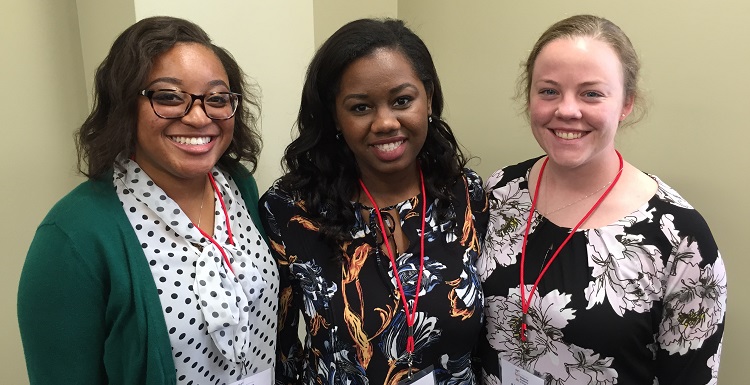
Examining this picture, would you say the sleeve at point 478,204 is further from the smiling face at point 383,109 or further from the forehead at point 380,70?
the forehead at point 380,70

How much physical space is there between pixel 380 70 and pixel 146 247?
751 mm

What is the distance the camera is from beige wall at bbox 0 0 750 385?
5.10 ft

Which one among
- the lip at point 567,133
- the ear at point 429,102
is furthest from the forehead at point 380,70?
the lip at point 567,133

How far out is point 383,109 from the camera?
1431mm

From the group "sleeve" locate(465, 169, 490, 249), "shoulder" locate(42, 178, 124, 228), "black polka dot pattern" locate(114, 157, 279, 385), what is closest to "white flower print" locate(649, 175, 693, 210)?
"sleeve" locate(465, 169, 490, 249)

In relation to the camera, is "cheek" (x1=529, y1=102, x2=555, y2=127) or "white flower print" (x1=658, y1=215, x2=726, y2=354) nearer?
"white flower print" (x1=658, y1=215, x2=726, y2=354)

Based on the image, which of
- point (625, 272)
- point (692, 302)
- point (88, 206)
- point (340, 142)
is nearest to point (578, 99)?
point (625, 272)

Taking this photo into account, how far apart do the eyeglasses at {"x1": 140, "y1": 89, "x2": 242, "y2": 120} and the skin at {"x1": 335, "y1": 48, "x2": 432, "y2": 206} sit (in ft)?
1.12

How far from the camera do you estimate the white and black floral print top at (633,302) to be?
1260 mm

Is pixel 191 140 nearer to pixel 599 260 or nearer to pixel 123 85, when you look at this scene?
pixel 123 85

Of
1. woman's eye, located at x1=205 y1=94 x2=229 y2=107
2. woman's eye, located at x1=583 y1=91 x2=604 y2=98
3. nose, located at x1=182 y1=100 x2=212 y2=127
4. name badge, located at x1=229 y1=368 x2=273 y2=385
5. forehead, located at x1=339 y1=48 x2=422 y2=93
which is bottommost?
name badge, located at x1=229 y1=368 x2=273 y2=385

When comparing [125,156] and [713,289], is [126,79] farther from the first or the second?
[713,289]

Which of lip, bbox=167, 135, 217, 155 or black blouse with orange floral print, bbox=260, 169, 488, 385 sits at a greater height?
lip, bbox=167, 135, 217, 155

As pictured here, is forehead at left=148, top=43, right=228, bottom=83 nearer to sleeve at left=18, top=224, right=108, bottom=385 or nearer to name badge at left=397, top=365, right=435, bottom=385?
sleeve at left=18, top=224, right=108, bottom=385
